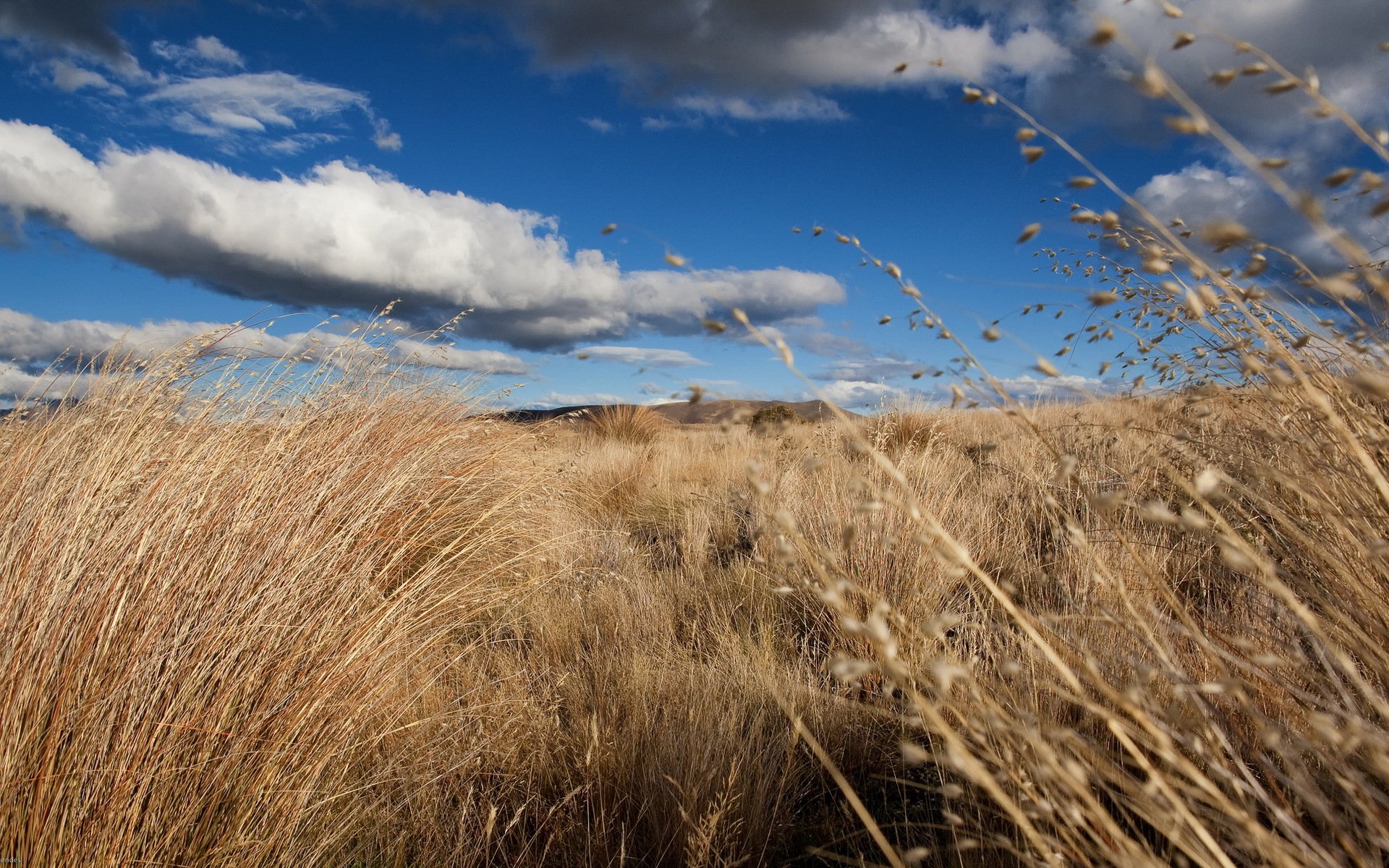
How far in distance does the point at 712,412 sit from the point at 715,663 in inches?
47.4

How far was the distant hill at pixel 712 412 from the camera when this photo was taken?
3.88 feet

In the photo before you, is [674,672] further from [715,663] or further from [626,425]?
[626,425]

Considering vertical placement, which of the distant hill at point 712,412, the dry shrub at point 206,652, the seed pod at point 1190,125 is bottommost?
the dry shrub at point 206,652

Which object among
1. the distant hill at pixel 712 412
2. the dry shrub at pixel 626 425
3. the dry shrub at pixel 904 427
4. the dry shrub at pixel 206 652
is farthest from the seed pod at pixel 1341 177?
the dry shrub at pixel 626 425

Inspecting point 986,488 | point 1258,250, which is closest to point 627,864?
point 1258,250

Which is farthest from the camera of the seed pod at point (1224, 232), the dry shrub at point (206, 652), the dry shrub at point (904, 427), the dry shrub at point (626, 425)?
the dry shrub at point (626, 425)

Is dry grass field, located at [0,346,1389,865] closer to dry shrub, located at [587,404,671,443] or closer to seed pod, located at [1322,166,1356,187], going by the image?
seed pod, located at [1322,166,1356,187]

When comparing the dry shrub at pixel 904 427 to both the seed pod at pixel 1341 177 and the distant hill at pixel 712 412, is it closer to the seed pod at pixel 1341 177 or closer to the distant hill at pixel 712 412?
the distant hill at pixel 712 412

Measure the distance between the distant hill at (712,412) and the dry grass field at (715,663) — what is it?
0.07m

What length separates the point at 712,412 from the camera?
1740mm

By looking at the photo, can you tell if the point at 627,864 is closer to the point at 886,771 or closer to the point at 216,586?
the point at 886,771

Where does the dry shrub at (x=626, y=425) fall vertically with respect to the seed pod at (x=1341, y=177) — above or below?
below

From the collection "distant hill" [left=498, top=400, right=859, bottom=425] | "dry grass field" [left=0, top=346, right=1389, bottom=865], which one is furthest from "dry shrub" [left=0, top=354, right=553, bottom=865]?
"distant hill" [left=498, top=400, right=859, bottom=425]

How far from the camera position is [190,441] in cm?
246
